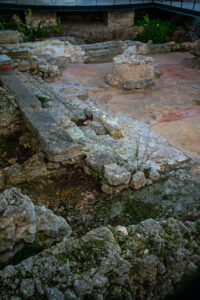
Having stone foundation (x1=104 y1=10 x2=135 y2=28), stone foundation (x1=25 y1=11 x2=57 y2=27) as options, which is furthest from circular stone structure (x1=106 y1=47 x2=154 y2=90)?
stone foundation (x1=104 y1=10 x2=135 y2=28)

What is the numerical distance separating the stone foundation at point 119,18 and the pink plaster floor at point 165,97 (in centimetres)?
441

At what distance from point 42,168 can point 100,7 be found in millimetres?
11177

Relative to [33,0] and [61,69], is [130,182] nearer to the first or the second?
[61,69]

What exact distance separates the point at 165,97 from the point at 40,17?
827 centimetres

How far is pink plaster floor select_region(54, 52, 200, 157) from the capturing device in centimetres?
627

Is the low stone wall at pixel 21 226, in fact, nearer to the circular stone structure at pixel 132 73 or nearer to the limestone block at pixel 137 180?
the limestone block at pixel 137 180

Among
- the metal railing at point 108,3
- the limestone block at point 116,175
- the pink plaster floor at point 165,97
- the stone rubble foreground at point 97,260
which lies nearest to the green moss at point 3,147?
the limestone block at point 116,175

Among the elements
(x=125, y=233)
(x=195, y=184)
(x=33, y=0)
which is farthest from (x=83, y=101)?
(x=33, y=0)

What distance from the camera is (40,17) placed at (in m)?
13.1

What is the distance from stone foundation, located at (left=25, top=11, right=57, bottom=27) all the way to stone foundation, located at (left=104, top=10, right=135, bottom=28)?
2.66m

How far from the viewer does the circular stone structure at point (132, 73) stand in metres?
8.39

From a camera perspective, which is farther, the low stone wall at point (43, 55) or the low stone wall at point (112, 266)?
the low stone wall at point (43, 55)

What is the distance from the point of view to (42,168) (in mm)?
4492

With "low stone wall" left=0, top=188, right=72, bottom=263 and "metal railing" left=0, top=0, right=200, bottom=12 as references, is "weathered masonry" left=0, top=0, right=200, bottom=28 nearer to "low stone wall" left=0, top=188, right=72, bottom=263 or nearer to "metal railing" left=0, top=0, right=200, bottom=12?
"metal railing" left=0, top=0, right=200, bottom=12
